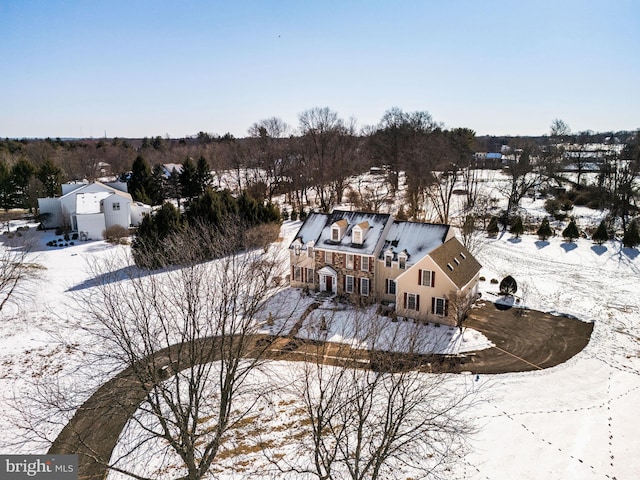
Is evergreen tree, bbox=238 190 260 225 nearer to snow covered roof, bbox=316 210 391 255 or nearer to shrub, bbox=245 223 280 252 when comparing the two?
shrub, bbox=245 223 280 252

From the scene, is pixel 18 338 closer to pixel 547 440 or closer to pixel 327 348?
pixel 327 348

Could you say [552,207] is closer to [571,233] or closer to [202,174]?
[571,233]

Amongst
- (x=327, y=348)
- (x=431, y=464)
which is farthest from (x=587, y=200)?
(x=431, y=464)

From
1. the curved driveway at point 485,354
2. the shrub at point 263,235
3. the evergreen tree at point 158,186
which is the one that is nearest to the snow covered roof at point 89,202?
the evergreen tree at point 158,186

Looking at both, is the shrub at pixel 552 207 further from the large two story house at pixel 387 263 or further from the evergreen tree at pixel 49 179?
the evergreen tree at pixel 49 179

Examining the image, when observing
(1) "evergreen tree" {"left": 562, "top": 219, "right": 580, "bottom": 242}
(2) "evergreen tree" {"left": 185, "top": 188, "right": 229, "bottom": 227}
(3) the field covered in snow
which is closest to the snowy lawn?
(3) the field covered in snow

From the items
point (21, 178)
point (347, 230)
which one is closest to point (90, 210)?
point (21, 178)
